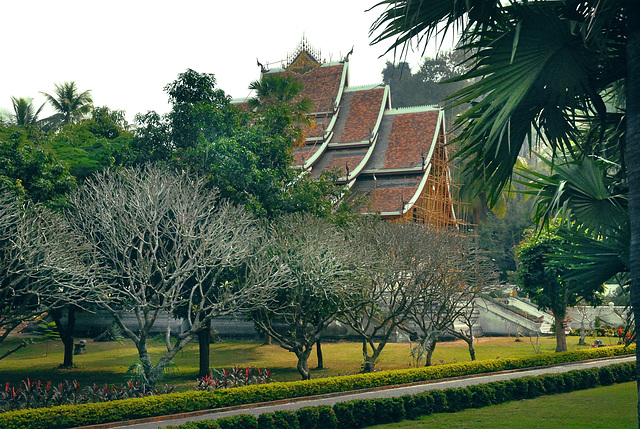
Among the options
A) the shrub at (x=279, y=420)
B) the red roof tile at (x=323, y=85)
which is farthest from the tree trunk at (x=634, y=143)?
the red roof tile at (x=323, y=85)

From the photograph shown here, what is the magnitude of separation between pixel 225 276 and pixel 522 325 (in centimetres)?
1942

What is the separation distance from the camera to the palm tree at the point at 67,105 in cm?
3884

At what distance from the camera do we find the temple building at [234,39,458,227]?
127ft

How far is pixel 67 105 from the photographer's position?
38.9 m

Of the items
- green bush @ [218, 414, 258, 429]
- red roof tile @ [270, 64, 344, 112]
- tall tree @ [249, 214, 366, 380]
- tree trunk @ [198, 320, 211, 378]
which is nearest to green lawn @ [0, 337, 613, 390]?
tree trunk @ [198, 320, 211, 378]

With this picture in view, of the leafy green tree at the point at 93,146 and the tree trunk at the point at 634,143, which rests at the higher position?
the leafy green tree at the point at 93,146

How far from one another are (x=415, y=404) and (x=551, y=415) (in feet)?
9.31

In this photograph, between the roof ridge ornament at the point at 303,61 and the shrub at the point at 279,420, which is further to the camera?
the roof ridge ornament at the point at 303,61

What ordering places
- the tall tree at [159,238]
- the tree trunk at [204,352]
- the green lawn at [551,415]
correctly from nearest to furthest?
the green lawn at [551,415], the tall tree at [159,238], the tree trunk at [204,352]

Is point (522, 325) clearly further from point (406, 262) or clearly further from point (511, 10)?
point (511, 10)

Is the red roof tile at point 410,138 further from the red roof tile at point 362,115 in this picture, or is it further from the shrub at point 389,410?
the shrub at point 389,410

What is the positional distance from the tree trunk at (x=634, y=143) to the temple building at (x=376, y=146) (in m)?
29.1

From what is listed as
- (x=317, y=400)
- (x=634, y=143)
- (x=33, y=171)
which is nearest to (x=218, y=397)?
(x=317, y=400)

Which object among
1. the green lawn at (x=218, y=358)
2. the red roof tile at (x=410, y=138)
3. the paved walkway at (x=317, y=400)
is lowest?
the green lawn at (x=218, y=358)
